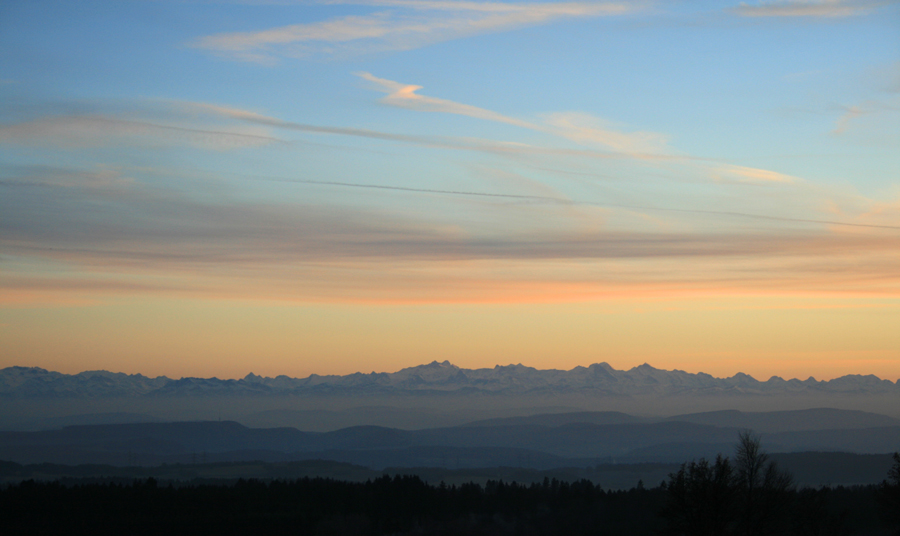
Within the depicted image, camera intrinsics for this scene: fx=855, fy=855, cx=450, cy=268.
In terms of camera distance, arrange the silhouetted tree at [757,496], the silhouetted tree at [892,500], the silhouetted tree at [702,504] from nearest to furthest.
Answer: the silhouetted tree at [702,504] < the silhouetted tree at [757,496] < the silhouetted tree at [892,500]

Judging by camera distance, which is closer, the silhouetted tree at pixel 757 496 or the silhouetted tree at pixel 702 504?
the silhouetted tree at pixel 702 504

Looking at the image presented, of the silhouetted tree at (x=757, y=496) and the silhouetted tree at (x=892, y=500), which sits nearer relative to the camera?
the silhouetted tree at (x=757, y=496)

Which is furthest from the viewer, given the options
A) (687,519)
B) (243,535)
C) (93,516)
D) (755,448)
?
(93,516)

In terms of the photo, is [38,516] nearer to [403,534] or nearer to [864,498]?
[403,534]

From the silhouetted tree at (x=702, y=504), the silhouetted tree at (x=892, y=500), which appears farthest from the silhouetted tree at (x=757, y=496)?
the silhouetted tree at (x=892, y=500)

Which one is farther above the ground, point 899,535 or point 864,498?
point 899,535

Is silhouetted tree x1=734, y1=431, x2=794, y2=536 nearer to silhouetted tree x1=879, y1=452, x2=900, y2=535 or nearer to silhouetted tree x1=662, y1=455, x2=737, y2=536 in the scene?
silhouetted tree x1=662, y1=455, x2=737, y2=536

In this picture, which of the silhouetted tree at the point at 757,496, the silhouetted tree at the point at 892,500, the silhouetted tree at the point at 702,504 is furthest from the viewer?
the silhouetted tree at the point at 892,500

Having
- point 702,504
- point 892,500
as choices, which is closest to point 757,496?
point 702,504

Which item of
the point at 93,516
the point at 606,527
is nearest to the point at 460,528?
the point at 606,527

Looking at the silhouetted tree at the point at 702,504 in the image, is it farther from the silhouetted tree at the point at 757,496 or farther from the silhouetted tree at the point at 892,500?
the silhouetted tree at the point at 892,500

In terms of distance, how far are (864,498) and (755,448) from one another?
14839 centimetres

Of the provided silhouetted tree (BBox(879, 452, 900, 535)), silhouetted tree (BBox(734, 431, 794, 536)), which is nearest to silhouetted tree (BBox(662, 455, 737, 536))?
silhouetted tree (BBox(734, 431, 794, 536))

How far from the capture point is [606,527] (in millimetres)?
190875
